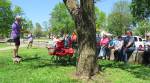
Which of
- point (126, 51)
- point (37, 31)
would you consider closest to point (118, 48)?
point (126, 51)

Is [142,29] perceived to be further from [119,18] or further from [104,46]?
[104,46]

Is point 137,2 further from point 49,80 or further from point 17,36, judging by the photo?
point 49,80

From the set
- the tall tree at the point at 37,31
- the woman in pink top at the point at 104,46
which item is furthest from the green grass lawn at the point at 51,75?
the tall tree at the point at 37,31

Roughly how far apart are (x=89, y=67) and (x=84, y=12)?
1720 millimetres

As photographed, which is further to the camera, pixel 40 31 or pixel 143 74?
pixel 40 31

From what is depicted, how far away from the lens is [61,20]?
76062 millimetres

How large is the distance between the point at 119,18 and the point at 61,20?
1603 cm

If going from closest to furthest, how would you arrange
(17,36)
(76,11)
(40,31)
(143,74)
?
(76,11)
(143,74)
(17,36)
(40,31)

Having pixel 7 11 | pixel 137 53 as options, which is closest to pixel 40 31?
pixel 7 11

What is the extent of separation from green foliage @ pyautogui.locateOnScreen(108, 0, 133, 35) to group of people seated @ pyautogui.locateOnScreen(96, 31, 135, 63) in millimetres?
61128

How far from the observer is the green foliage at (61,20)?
74375 mm

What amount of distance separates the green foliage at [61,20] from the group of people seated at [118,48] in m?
50.2

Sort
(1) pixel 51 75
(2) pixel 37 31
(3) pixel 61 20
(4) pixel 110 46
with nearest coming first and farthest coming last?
(1) pixel 51 75 < (4) pixel 110 46 < (3) pixel 61 20 < (2) pixel 37 31

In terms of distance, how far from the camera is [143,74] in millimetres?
14203
